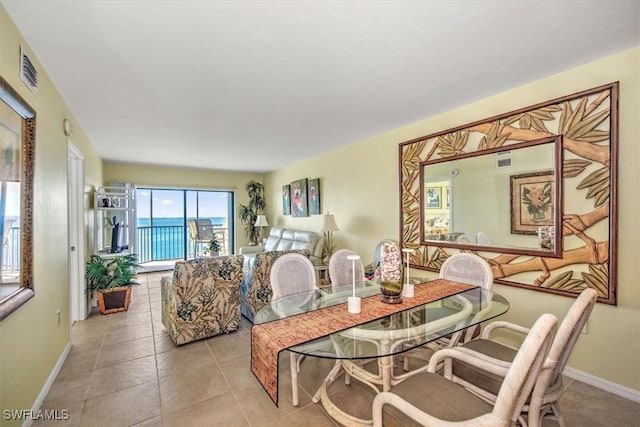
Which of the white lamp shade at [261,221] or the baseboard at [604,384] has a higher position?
the white lamp shade at [261,221]

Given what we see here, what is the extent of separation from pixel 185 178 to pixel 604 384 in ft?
24.8

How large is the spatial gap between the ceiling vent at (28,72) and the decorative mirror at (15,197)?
18 centimetres

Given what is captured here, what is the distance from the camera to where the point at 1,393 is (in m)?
1.39

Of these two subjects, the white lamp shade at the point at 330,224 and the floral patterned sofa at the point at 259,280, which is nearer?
the floral patterned sofa at the point at 259,280

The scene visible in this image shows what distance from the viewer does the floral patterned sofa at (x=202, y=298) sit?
274cm

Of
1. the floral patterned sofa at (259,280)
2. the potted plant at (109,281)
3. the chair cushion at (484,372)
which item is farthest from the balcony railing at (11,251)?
the chair cushion at (484,372)

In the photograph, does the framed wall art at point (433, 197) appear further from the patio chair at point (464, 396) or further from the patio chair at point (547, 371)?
the patio chair at point (464, 396)

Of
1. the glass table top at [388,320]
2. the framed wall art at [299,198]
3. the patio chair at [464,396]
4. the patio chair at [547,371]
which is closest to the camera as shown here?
the patio chair at [464,396]

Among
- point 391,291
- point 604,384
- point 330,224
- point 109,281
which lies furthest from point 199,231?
point 604,384

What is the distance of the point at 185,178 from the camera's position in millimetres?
6793

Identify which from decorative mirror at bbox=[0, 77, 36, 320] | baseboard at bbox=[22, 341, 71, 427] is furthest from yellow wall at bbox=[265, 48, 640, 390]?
baseboard at bbox=[22, 341, 71, 427]

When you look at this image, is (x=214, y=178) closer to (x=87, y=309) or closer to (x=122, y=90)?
(x=87, y=309)

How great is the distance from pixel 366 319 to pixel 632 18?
2404 mm

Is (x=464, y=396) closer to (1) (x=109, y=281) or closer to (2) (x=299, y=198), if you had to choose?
(1) (x=109, y=281)
